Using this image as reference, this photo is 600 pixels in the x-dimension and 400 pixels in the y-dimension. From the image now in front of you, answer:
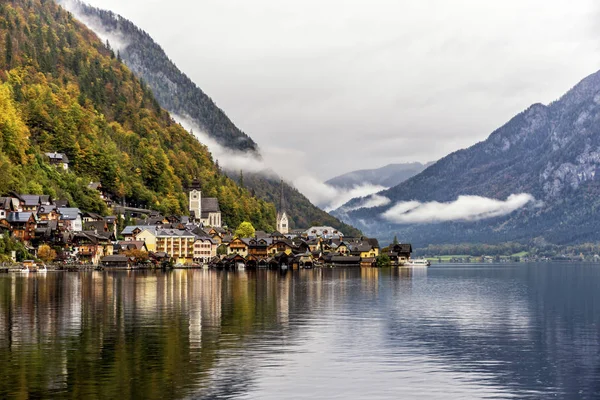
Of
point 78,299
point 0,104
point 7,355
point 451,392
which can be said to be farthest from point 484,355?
point 0,104

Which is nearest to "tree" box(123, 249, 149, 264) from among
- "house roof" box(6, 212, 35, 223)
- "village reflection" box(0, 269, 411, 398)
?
"house roof" box(6, 212, 35, 223)

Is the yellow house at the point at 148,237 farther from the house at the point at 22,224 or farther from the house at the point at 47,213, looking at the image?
the house at the point at 22,224

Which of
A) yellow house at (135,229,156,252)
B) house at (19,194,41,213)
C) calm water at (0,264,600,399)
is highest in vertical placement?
house at (19,194,41,213)

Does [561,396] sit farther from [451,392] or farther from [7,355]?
[7,355]

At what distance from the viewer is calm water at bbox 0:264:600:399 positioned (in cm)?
3559

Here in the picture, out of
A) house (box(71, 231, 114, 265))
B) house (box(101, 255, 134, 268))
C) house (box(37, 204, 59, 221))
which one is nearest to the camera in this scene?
house (box(37, 204, 59, 221))

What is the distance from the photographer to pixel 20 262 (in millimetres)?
142250

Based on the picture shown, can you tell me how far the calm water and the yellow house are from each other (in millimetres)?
114602

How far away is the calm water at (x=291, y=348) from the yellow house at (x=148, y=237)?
115 meters

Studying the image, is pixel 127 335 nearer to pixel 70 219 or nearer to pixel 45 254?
pixel 45 254

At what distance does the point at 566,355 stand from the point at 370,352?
31.9 feet

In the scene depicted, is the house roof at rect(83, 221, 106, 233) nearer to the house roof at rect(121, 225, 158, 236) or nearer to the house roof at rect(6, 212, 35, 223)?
the house roof at rect(121, 225, 158, 236)

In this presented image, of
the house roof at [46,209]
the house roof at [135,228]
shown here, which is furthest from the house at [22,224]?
the house roof at [135,228]

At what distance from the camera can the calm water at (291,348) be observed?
117 feet
